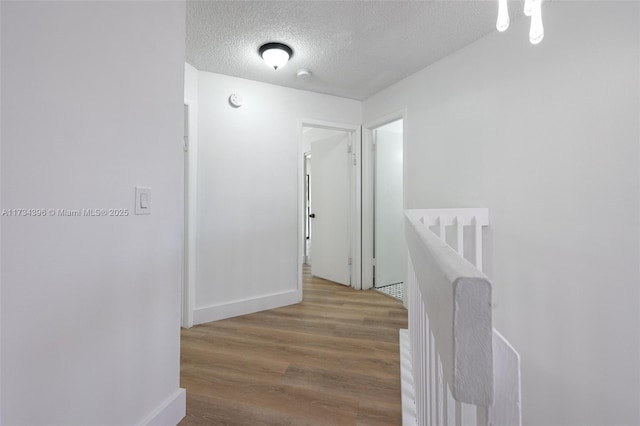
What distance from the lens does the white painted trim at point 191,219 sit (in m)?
2.48

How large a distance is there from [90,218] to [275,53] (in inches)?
72.3

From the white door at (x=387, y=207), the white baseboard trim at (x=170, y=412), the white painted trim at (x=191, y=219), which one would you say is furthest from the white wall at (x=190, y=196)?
the white door at (x=387, y=207)

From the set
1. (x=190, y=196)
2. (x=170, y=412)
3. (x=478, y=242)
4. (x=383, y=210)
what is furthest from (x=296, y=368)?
(x=383, y=210)

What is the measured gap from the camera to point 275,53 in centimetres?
224

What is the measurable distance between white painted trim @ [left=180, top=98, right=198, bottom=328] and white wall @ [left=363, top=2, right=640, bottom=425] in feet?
7.44

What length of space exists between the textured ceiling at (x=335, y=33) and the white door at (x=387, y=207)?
0.98m

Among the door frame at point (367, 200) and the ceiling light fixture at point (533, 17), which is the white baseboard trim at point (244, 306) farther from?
the ceiling light fixture at point (533, 17)

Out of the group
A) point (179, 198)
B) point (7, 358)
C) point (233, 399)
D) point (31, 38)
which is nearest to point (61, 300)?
point (7, 358)

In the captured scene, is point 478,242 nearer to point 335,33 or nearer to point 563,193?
point 563,193

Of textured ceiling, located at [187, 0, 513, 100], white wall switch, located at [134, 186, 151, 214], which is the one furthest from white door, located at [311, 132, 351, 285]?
white wall switch, located at [134, 186, 151, 214]

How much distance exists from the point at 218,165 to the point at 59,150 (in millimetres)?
1792

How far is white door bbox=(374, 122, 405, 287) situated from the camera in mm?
3576

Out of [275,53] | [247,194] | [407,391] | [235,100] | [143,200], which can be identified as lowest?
[407,391]

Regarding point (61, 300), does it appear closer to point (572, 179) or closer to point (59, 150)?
point (59, 150)
